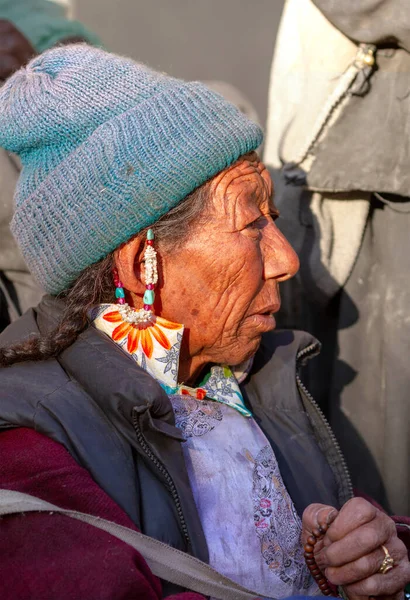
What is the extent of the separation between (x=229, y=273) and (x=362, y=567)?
0.85 meters

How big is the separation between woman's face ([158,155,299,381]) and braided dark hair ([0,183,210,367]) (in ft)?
0.10

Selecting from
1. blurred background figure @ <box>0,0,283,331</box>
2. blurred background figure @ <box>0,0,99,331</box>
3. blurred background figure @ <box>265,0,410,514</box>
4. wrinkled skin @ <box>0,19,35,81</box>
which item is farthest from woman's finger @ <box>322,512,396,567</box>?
blurred background figure @ <box>0,0,283,331</box>

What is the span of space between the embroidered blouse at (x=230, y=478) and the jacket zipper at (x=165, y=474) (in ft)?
0.48

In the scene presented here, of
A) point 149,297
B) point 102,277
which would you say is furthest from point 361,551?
point 102,277

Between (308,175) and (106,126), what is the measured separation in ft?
3.58

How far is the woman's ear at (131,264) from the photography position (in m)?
2.16

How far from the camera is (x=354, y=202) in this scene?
9.82ft

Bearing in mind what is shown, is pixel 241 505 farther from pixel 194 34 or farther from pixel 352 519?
pixel 194 34

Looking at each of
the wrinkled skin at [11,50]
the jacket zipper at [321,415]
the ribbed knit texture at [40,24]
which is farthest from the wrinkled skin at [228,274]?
the ribbed knit texture at [40,24]

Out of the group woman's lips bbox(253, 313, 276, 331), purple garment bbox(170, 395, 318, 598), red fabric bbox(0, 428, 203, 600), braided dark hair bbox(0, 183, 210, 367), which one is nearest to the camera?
red fabric bbox(0, 428, 203, 600)

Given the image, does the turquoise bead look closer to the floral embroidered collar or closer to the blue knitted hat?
the floral embroidered collar

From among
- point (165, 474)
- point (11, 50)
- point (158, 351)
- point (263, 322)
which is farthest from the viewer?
point (11, 50)

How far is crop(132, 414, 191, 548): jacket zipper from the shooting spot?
72.7 inches

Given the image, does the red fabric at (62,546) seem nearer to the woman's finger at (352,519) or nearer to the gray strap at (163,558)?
the gray strap at (163,558)
